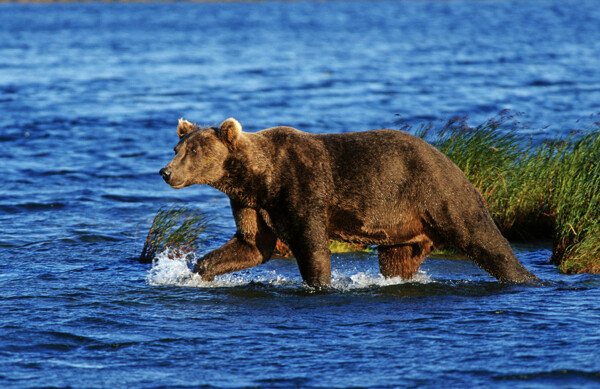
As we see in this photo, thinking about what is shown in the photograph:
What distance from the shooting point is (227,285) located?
9.42 m

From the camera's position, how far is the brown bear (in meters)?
8.48

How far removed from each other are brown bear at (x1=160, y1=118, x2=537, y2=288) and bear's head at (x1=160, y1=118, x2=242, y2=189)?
1 cm

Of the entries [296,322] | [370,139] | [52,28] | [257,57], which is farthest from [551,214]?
[52,28]

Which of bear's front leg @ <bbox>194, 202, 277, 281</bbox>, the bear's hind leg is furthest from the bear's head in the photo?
the bear's hind leg

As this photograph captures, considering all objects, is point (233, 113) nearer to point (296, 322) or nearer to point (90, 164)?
point (90, 164)

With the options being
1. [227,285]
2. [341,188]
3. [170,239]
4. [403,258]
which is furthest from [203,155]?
[170,239]

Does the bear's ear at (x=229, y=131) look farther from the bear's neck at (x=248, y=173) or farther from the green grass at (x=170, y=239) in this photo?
the green grass at (x=170, y=239)

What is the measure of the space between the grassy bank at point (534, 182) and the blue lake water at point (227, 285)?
0.42 metres

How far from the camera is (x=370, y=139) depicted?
869cm

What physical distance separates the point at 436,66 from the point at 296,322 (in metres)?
30.9

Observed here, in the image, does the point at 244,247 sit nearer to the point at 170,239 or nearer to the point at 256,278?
the point at 256,278

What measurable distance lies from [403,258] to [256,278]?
1.83m

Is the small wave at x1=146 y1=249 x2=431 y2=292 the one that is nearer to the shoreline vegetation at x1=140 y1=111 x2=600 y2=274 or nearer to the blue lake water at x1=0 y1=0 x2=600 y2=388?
the blue lake water at x1=0 y1=0 x2=600 y2=388

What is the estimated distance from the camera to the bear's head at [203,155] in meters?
8.40
